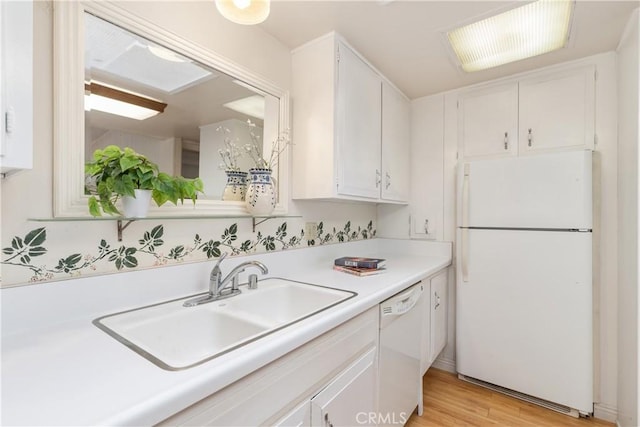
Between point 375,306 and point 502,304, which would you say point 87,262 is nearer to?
point 375,306

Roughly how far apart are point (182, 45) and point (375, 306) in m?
1.41

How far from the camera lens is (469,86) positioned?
231cm

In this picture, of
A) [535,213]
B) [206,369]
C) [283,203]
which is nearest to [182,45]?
[283,203]

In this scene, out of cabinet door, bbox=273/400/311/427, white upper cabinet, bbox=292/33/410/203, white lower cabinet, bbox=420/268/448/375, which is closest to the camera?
cabinet door, bbox=273/400/311/427

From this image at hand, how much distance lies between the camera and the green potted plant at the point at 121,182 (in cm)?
95

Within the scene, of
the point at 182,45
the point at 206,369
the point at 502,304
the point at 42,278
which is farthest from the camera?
the point at 502,304

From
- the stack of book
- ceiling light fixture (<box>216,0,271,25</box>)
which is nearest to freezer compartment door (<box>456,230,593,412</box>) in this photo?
the stack of book

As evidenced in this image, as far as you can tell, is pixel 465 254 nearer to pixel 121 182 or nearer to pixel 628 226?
pixel 628 226

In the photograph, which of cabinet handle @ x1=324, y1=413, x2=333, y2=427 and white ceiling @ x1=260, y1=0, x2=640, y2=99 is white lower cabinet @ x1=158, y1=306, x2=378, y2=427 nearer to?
cabinet handle @ x1=324, y1=413, x2=333, y2=427

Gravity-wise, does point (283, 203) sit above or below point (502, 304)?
above

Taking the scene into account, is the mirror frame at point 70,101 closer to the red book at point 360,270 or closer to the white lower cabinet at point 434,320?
the red book at point 360,270

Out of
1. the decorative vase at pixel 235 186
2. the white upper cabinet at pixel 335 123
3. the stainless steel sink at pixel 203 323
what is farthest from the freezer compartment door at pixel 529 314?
the decorative vase at pixel 235 186

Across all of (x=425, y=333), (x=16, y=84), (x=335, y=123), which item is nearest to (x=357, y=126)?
(x=335, y=123)

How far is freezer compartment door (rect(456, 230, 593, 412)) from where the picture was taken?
5.75ft
